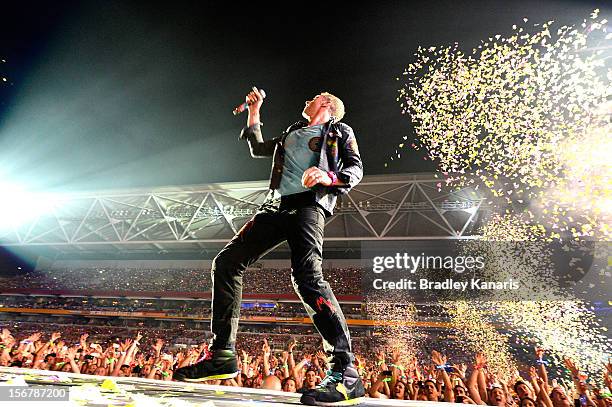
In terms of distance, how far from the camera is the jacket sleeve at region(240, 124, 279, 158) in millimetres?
2180

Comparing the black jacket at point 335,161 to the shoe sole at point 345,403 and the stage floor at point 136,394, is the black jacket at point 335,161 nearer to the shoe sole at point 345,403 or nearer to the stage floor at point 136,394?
the shoe sole at point 345,403

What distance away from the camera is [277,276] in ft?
40.0

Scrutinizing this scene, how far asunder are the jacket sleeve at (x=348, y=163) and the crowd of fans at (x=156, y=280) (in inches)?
376

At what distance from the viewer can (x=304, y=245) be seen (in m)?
1.76

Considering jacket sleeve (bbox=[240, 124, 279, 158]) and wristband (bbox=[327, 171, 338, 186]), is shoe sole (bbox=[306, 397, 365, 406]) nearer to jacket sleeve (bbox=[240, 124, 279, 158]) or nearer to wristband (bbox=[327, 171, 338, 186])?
wristband (bbox=[327, 171, 338, 186])

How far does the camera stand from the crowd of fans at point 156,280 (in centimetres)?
1162

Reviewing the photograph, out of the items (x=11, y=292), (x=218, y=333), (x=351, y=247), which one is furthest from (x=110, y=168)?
(x=11, y=292)

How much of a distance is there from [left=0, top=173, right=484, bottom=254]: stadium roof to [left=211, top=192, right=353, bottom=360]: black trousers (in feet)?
17.4

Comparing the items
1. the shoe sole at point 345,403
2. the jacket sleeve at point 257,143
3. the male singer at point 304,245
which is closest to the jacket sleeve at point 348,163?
the male singer at point 304,245

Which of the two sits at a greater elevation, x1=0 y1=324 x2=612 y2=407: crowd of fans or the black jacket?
the black jacket

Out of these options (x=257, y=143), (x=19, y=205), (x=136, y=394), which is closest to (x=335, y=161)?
(x=257, y=143)

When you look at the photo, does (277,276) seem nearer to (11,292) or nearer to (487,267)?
(487,267)

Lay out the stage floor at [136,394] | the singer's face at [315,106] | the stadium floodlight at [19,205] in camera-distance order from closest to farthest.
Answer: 1. the stage floor at [136,394]
2. the singer's face at [315,106]
3. the stadium floodlight at [19,205]

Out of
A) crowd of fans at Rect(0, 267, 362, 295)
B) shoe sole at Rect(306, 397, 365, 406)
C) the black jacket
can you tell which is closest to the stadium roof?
crowd of fans at Rect(0, 267, 362, 295)
